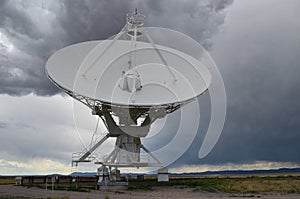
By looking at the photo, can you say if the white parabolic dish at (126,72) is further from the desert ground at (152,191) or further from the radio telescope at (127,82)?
the desert ground at (152,191)

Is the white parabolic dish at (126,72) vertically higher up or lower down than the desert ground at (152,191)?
higher up

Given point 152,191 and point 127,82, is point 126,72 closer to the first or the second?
point 127,82

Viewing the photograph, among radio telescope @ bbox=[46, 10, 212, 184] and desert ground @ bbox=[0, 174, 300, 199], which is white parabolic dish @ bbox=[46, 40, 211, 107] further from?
desert ground @ bbox=[0, 174, 300, 199]

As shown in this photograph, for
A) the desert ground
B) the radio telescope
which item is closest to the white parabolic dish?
the radio telescope

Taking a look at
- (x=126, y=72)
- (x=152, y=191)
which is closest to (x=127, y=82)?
(x=126, y=72)

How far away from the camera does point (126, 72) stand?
31.5m

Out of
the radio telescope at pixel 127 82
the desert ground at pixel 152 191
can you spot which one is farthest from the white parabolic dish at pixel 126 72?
the desert ground at pixel 152 191

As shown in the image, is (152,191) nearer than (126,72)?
Yes

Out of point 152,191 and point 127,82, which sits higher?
point 127,82

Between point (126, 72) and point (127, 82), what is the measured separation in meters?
1.55

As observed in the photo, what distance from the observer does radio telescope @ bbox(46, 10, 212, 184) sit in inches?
1129

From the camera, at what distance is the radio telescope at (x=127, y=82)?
28.7 meters

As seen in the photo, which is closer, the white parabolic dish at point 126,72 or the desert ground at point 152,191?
the desert ground at point 152,191

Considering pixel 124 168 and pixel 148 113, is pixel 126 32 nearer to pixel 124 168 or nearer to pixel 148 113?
pixel 148 113
